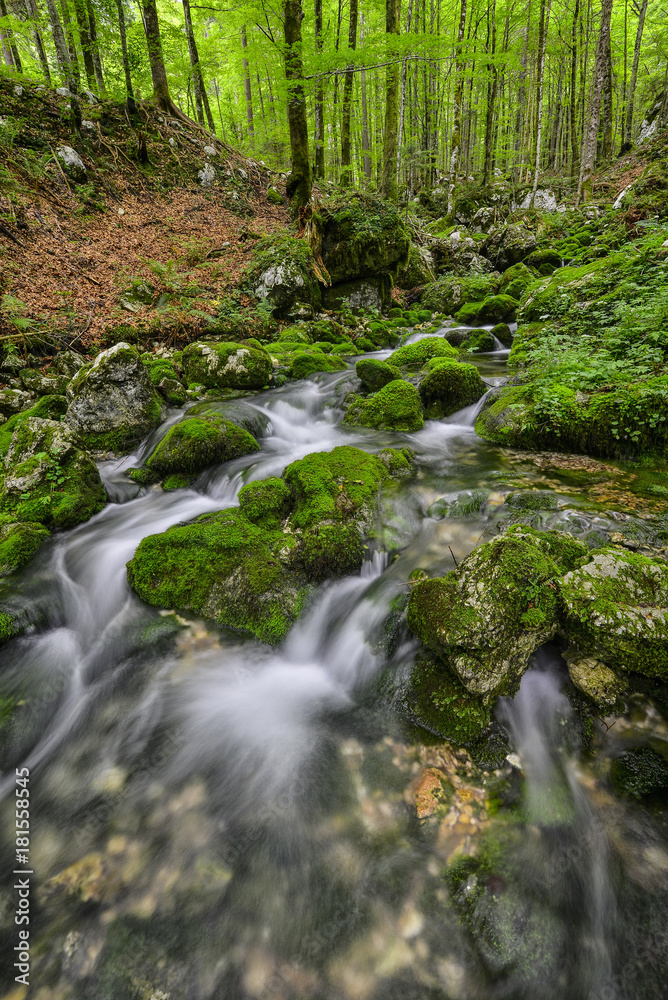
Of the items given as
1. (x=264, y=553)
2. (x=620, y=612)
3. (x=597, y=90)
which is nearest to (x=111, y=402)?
(x=264, y=553)

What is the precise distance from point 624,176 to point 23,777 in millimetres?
26012

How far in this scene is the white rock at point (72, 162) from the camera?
1216 centimetres

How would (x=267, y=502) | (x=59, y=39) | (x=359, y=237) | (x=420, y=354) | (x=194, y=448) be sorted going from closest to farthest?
(x=267, y=502), (x=194, y=448), (x=420, y=354), (x=359, y=237), (x=59, y=39)

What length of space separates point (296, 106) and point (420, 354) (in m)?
7.89

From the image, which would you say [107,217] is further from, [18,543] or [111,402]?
[18,543]

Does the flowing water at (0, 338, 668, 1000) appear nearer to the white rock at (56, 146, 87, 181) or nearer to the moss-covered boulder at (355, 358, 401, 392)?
the moss-covered boulder at (355, 358, 401, 392)

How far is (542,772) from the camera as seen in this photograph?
2758 mm

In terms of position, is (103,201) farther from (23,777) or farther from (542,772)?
(542,772)

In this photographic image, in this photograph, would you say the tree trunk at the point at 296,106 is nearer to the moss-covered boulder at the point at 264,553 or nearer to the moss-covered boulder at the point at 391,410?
the moss-covered boulder at the point at 391,410

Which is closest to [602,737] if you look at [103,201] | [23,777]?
[23,777]

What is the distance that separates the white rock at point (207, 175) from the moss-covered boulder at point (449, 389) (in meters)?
13.9

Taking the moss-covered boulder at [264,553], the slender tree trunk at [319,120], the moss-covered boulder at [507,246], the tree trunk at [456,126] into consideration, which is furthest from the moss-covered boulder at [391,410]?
the tree trunk at [456,126]

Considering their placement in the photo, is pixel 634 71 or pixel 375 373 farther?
pixel 634 71

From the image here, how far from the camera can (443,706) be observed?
9.89 feet
